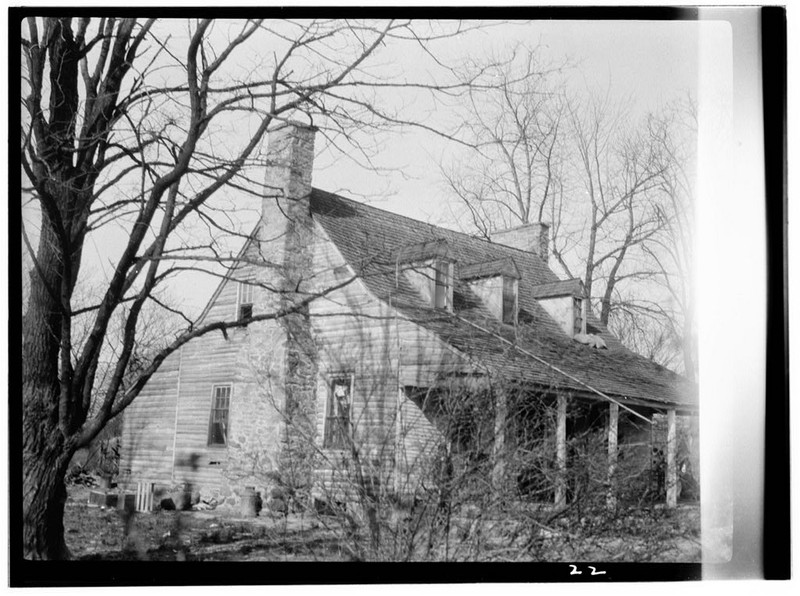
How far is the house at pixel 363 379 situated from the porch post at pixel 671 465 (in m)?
0.01

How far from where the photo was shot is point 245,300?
6.95m

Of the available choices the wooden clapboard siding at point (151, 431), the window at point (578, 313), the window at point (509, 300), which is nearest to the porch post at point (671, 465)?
the window at point (578, 313)

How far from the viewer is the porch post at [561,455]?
661 cm

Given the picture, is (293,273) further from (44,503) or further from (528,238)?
(44,503)

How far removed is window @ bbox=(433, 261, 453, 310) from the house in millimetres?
14

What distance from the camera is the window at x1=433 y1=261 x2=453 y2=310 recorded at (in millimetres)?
7145

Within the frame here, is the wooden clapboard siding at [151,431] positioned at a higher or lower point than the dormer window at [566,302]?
lower

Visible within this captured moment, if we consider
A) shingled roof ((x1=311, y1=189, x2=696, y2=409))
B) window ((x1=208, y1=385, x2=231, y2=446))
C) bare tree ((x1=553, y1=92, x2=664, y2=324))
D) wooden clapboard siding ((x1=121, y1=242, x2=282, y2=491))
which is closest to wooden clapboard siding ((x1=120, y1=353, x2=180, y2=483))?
wooden clapboard siding ((x1=121, y1=242, x2=282, y2=491))

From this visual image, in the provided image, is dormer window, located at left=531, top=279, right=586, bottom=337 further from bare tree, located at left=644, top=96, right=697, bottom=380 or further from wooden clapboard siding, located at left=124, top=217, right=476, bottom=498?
wooden clapboard siding, located at left=124, top=217, right=476, bottom=498

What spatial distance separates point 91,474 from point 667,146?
15.6 ft

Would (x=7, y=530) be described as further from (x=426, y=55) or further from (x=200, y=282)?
(x=426, y=55)

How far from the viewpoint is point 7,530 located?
6289mm

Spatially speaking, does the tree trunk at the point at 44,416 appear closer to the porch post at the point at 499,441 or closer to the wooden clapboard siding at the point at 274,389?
the wooden clapboard siding at the point at 274,389

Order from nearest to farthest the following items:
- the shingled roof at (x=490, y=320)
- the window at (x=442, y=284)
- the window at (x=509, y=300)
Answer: the shingled roof at (x=490, y=320), the window at (x=442, y=284), the window at (x=509, y=300)
